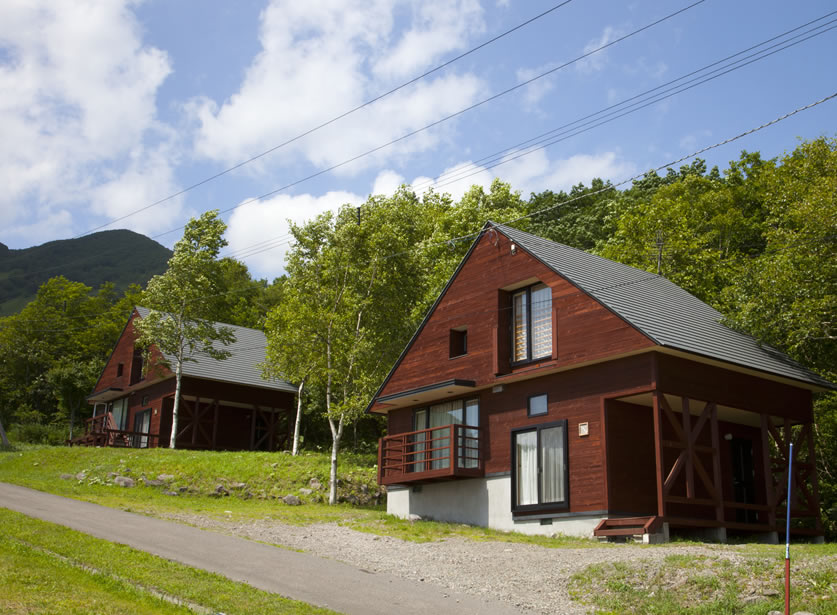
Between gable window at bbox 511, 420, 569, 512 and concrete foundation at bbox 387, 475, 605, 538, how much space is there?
335 millimetres

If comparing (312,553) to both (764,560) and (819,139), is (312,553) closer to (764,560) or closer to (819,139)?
(764,560)

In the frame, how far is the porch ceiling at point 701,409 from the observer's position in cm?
2006

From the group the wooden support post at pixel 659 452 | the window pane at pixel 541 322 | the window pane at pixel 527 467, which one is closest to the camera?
the wooden support post at pixel 659 452

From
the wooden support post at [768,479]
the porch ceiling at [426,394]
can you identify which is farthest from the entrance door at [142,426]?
the wooden support post at [768,479]

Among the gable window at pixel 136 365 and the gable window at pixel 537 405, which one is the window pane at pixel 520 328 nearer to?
the gable window at pixel 537 405

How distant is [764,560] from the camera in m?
12.7

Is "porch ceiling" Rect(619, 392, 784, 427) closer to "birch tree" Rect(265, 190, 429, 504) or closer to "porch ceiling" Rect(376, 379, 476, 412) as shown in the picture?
"porch ceiling" Rect(376, 379, 476, 412)

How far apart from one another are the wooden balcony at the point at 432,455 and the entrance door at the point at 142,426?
19.2m

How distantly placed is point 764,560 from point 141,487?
70.1ft

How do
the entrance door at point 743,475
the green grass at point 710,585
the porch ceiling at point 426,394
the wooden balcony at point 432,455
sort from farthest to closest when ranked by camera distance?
1. the porch ceiling at point 426,394
2. the entrance door at point 743,475
3. the wooden balcony at point 432,455
4. the green grass at point 710,585

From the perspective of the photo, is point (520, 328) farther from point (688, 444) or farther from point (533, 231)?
point (533, 231)

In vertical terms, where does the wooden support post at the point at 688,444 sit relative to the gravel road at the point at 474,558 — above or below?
above

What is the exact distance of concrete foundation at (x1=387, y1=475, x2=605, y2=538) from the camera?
20109 mm

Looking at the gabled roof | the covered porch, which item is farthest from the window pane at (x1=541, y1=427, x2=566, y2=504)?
the gabled roof
